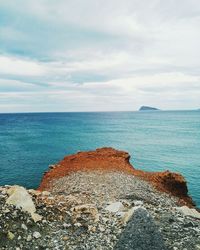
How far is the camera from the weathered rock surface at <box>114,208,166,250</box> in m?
12.1

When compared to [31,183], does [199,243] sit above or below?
above

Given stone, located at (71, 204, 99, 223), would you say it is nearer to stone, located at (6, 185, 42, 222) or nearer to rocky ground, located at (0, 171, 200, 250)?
rocky ground, located at (0, 171, 200, 250)

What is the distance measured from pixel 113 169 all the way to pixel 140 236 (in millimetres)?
19291

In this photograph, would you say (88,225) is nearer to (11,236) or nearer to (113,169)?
(11,236)

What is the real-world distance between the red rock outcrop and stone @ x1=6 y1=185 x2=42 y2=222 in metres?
12.3

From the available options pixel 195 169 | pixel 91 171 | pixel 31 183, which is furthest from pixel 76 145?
pixel 91 171

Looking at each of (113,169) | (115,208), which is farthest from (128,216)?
(113,169)

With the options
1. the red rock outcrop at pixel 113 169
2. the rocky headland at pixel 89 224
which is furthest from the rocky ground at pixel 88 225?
the red rock outcrop at pixel 113 169

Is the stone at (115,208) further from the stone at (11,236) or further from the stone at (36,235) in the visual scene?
the stone at (11,236)

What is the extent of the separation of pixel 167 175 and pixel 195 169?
3006 cm

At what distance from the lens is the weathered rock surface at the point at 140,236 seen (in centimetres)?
1212

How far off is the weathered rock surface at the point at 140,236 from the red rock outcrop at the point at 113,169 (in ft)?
49.1

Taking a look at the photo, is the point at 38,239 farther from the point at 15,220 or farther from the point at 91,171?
the point at 91,171

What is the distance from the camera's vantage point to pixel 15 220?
1436 cm
